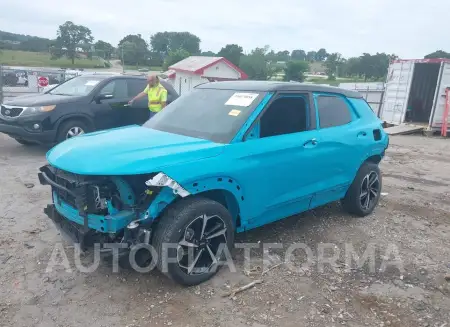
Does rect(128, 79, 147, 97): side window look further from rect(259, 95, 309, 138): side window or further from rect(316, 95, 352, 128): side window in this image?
rect(259, 95, 309, 138): side window

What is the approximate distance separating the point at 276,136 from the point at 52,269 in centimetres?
245

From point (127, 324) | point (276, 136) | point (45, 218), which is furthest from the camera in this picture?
point (45, 218)

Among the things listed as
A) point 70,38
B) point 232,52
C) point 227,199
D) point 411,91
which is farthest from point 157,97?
point 70,38

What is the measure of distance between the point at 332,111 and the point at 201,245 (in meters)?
2.34

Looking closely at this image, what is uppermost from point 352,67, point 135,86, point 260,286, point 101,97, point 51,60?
point 352,67

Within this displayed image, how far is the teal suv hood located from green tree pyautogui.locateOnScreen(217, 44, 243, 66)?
41238mm

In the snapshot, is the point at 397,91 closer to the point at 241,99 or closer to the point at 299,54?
the point at 241,99

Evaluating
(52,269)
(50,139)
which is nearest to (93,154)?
(52,269)

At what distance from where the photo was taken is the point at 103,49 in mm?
50469

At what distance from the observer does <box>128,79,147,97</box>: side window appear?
845 cm

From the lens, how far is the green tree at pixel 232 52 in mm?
44128

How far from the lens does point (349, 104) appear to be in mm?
4949

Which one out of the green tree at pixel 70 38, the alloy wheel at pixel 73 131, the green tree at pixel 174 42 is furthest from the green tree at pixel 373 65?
the alloy wheel at pixel 73 131

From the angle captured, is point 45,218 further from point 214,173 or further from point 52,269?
point 214,173
